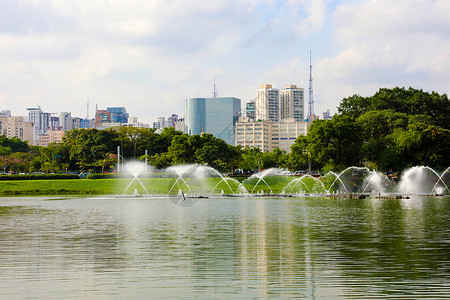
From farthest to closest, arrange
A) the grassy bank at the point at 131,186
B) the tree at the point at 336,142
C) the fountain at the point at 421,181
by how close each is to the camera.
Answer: the tree at the point at 336,142 → the grassy bank at the point at 131,186 → the fountain at the point at 421,181

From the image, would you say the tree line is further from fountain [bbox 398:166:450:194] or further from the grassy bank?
the grassy bank

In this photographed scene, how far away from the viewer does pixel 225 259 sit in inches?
738

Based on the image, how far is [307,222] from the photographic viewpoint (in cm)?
3183

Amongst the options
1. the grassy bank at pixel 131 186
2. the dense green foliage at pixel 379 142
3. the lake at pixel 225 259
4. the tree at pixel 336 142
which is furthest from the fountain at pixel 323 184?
the lake at pixel 225 259

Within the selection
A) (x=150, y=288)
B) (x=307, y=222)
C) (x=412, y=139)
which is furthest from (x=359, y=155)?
(x=150, y=288)

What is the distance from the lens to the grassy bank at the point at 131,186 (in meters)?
77.1

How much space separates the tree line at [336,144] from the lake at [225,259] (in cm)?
4842

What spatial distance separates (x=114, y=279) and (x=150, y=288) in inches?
70.0

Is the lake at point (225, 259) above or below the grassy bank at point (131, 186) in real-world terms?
below

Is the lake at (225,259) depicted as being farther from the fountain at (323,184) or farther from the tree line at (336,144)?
the tree line at (336,144)

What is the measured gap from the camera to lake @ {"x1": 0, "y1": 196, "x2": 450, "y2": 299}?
1406cm

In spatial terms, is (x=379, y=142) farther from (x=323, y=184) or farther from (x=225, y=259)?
(x=225, y=259)

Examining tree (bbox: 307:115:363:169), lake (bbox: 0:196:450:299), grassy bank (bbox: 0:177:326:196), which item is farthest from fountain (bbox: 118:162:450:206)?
lake (bbox: 0:196:450:299)

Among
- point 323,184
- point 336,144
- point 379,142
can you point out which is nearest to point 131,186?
point 323,184
